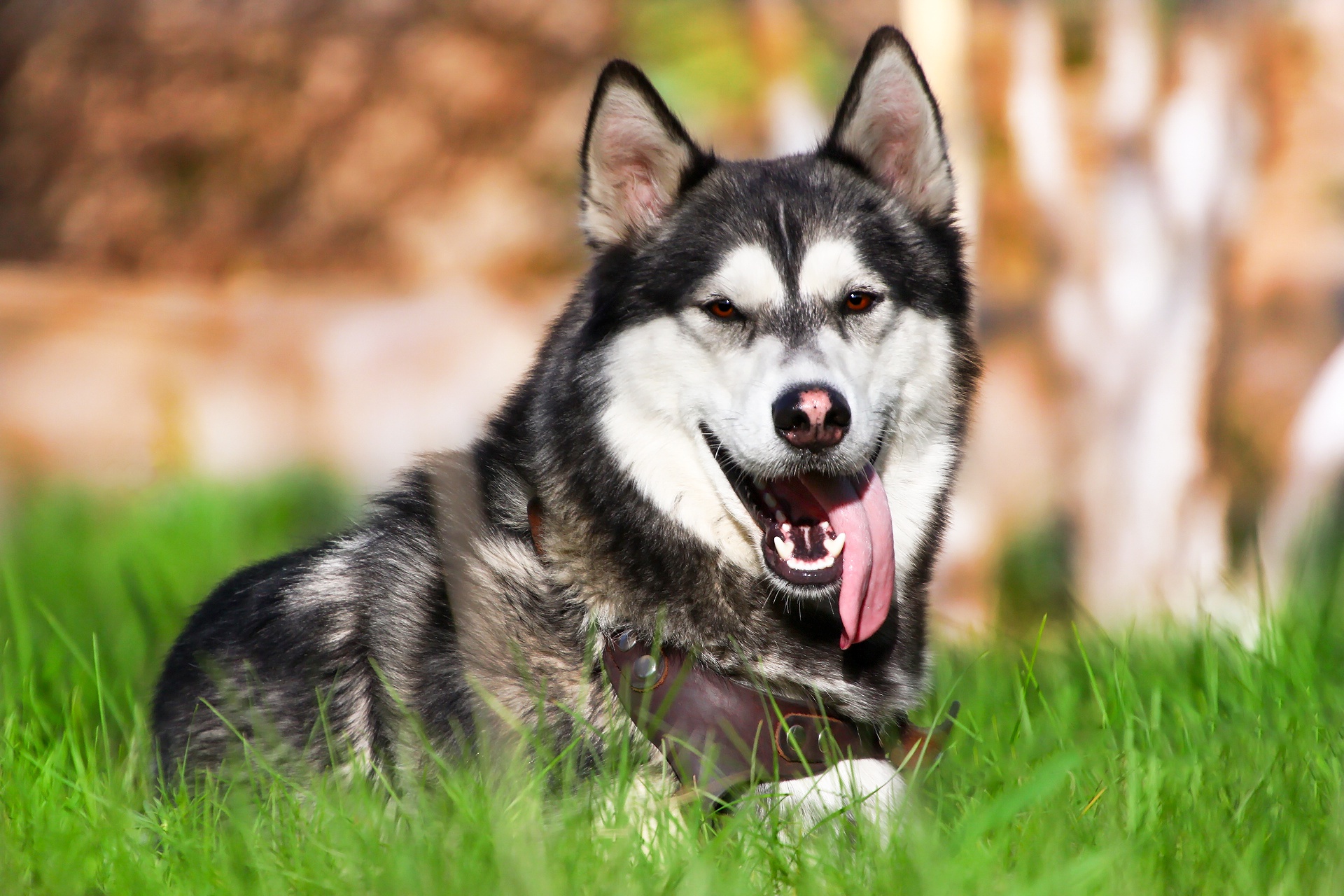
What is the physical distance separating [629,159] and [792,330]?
65 cm

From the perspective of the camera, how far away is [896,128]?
296cm

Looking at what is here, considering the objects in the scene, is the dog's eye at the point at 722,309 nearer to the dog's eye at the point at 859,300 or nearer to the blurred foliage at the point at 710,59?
the dog's eye at the point at 859,300

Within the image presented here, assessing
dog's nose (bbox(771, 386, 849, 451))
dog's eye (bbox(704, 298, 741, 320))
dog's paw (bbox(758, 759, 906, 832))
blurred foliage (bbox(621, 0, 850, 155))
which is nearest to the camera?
dog's paw (bbox(758, 759, 906, 832))

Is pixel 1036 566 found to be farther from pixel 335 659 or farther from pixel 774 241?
pixel 335 659

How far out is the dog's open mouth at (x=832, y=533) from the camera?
258 centimetres

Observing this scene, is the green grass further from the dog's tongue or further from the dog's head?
the dog's head

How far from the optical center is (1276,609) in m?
3.66

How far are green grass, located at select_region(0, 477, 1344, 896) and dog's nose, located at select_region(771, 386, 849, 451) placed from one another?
829 millimetres

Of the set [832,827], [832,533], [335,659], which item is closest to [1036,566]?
[832,533]

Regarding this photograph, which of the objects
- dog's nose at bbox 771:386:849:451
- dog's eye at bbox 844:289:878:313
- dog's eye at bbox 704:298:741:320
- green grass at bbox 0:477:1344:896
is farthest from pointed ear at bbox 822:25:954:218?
green grass at bbox 0:477:1344:896

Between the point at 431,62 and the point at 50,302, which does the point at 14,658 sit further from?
the point at 431,62

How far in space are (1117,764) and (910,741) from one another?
49cm

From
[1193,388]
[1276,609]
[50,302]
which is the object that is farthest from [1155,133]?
[50,302]

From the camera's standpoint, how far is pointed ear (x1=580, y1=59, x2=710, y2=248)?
8.99ft
